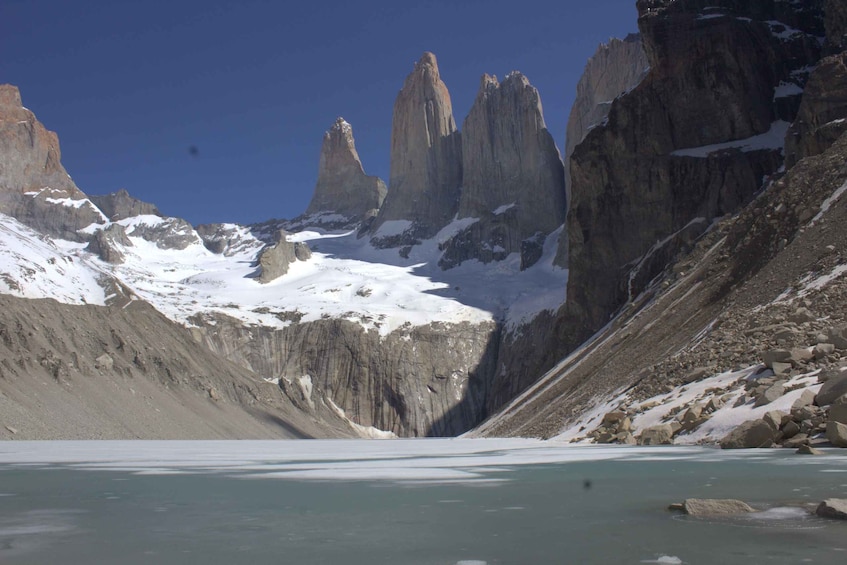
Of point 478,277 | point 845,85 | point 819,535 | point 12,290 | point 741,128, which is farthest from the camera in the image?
point 478,277

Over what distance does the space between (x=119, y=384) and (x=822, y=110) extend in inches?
2368

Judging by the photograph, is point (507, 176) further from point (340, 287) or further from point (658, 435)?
point (658, 435)

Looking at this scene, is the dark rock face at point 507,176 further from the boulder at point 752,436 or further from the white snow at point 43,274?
the boulder at point 752,436

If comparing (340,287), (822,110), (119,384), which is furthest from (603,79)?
(119,384)

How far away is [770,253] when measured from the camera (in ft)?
145

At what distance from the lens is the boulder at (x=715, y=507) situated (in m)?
10.7

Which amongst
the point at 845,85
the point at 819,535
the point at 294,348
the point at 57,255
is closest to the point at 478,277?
the point at 294,348

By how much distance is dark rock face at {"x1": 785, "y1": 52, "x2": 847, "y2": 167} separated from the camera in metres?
56.2

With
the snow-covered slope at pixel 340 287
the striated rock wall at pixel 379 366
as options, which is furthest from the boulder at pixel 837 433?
the striated rock wall at pixel 379 366

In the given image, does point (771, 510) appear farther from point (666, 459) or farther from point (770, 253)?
point (770, 253)

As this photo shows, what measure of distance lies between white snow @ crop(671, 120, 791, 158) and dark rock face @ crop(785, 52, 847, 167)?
1114cm

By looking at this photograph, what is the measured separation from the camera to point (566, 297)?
93812 mm

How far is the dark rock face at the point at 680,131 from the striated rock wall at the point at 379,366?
44.4 metres

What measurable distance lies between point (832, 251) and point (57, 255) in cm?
9754
